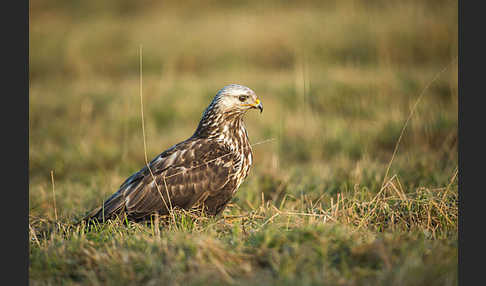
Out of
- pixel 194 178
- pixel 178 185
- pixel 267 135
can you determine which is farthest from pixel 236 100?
pixel 267 135

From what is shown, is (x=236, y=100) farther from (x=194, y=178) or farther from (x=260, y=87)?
(x=260, y=87)

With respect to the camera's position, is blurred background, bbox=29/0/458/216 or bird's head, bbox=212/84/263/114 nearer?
bird's head, bbox=212/84/263/114

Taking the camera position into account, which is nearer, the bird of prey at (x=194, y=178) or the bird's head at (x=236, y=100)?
the bird of prey at (x=194, y=178)

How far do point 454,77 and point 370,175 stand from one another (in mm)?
4670

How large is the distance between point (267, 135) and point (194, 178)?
405 centimetres

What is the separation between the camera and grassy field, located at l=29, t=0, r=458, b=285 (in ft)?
8.80

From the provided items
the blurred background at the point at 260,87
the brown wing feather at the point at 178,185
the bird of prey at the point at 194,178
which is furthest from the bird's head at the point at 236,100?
the blurred background at the point at 260,87

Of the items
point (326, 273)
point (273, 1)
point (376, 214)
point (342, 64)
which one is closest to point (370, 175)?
point (376, 214)

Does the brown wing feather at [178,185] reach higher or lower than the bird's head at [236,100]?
lower

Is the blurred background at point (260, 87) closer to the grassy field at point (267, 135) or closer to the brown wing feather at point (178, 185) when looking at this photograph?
the grassy field at point (267, 135)

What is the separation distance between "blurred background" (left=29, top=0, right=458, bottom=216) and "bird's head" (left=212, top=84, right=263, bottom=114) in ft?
3.89

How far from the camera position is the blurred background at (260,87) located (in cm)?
566

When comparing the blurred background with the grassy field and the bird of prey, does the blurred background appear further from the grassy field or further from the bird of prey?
the bird of prey

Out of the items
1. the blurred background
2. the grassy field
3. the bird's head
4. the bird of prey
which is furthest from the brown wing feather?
the blurred background
